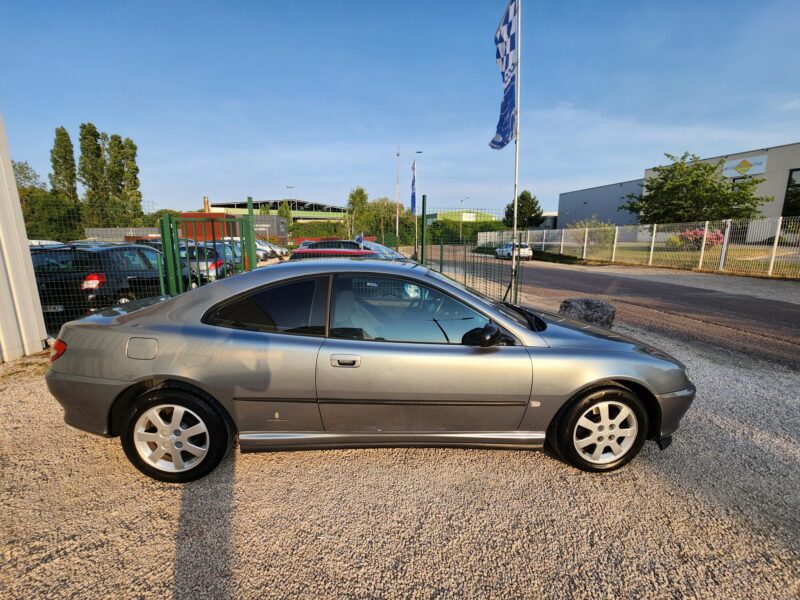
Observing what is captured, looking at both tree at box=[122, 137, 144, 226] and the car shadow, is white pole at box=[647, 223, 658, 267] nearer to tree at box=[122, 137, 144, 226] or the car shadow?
the car shadow

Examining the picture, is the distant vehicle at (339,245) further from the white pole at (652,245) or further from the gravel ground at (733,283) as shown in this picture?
the white pole at (652,245)

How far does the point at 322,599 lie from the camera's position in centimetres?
166

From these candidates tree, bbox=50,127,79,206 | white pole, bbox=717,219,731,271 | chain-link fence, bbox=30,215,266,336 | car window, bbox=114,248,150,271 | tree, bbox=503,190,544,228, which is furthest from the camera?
tree, bbox=503,190,544,228

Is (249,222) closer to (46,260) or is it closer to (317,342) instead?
(46,260)

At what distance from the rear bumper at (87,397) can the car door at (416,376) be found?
1.35 meters

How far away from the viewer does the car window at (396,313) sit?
2469mm

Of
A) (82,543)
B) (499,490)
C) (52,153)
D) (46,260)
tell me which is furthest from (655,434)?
(52,153)

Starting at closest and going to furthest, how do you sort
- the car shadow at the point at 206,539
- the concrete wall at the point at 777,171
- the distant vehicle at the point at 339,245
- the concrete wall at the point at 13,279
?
the car shadow at the point at 206,539 < the concrete wall at the point at 13,279 < the distant vehicle at the point at 339,245 < the concrete wall at the point at 777,171

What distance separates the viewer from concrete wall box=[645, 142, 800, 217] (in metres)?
29.9

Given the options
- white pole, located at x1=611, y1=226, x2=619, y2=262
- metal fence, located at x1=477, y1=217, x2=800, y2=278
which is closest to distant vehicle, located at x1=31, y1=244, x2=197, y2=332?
metal fence, located at x1=477, y1=217, x2=800, y2=278

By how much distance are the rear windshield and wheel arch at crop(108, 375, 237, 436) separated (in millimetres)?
4871

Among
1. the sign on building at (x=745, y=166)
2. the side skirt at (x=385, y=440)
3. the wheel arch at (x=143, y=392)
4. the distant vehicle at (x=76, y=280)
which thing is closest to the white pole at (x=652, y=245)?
the sign on building at (x=745, y=166)

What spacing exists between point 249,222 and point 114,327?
12.4 ft

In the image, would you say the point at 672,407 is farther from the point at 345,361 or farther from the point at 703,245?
the point at 703,245
